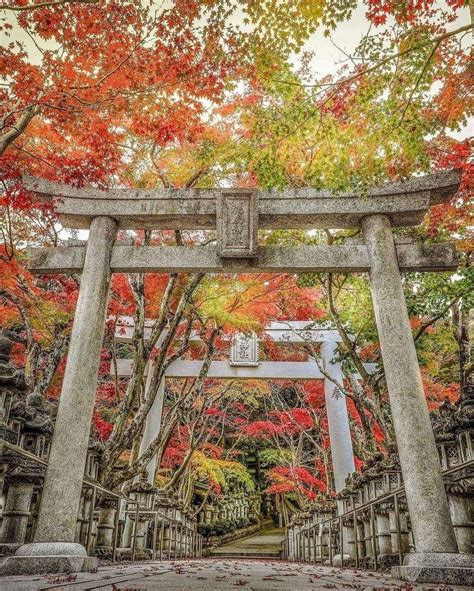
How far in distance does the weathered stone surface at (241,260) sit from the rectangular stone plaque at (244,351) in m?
9.60

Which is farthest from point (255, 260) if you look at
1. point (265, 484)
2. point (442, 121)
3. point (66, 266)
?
point (265, 484)

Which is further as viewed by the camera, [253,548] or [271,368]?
[253,548]

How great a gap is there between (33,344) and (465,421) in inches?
342

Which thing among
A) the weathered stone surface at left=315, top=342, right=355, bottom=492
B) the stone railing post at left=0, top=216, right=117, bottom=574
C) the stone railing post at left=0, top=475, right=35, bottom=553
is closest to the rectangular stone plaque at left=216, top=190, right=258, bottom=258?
the stone railing post at left=0, top=216, right=117, bottom=574

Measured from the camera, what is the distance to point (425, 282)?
9352 millimetres

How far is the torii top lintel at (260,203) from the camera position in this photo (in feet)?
23.4

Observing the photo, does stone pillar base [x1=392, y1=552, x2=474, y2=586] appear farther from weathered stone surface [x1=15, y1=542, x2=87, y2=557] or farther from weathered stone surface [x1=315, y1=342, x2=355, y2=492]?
weathered stone surface [x1=315, y1=342, x2=355, y2=492]

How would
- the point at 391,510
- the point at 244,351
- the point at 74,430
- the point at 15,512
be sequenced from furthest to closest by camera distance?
the point at 244,351 → the point at 391,510 → the point at 74,430 → the point at 15,512

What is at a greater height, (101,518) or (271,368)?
(271,368)

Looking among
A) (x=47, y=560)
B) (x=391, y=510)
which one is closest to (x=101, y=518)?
(x=47, y=560)

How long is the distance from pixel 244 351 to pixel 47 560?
1216 cm

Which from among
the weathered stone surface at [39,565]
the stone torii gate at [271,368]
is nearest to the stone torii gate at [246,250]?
the weathered stone surface at [39,565]

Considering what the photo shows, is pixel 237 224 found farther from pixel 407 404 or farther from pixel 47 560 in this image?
pixel 47 560

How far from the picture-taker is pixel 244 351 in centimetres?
1670
